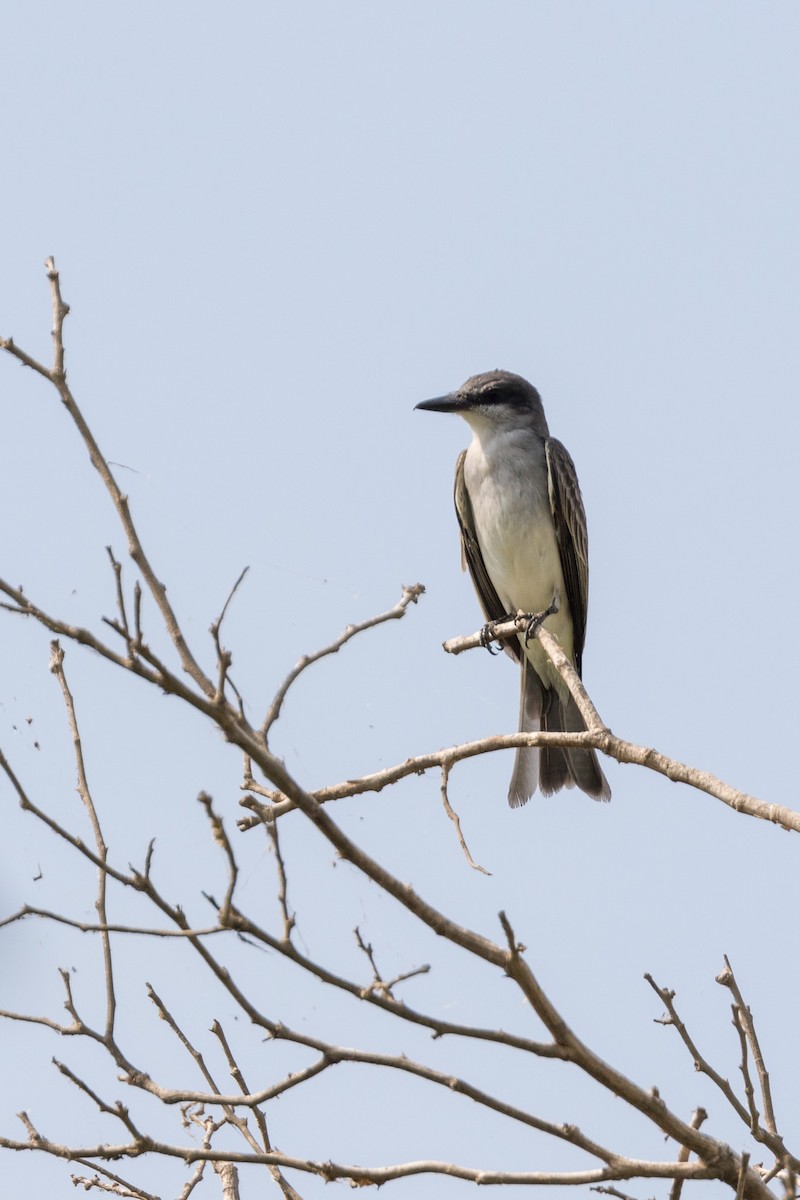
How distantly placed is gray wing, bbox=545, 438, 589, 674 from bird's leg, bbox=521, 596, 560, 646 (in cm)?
19

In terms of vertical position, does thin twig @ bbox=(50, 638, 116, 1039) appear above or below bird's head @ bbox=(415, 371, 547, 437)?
below

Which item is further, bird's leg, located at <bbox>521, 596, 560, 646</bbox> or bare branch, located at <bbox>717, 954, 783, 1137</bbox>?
bird's leg, located at <bbox>521, 596, 560, 646</bbox>

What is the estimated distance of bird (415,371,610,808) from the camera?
739 centimetres

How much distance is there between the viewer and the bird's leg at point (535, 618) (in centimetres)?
597

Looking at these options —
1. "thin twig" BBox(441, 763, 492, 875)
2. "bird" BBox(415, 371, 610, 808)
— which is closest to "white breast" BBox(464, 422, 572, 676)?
"bird" BBox(415, 371, 610, 808)

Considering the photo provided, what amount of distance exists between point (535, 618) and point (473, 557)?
157 cm

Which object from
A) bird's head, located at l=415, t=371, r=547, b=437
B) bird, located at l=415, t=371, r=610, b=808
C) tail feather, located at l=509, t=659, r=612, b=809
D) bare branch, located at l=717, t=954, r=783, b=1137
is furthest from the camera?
bird's head, located at l=415, t=371, r=547, b=437

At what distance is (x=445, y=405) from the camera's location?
7.69m

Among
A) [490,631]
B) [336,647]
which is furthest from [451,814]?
[490,631]

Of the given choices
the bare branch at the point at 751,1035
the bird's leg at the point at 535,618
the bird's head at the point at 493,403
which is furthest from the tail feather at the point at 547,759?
the bare branch at the point at 751,1035

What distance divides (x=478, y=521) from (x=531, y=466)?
1.33 feet

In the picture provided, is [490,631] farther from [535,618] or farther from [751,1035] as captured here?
[751,1035]

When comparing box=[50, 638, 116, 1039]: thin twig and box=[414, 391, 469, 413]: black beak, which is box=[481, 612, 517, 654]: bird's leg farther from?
box=[50, 638, 116, 1039]: thin twig

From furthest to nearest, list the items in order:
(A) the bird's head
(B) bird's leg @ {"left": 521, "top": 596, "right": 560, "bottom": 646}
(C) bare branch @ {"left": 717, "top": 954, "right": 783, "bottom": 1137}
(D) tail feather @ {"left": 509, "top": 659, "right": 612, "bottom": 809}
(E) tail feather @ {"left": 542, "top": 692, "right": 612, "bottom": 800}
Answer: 1. (A) the bird's head
2. (E) tail feather @ {"left": 542, "top": 692, "right": 612, "bottom": 800}
3. (D) tail feather @ {"left": 509, "top": 659, "right": 612, "bottom": 809}
4. (B) bird's leg @ {"left": 521, "top": 596, "right": 560, "bottom": 646}
5. (C) bare branch @ {"left": 717, "top": 954, "right": 783, "bottom": 1137}
